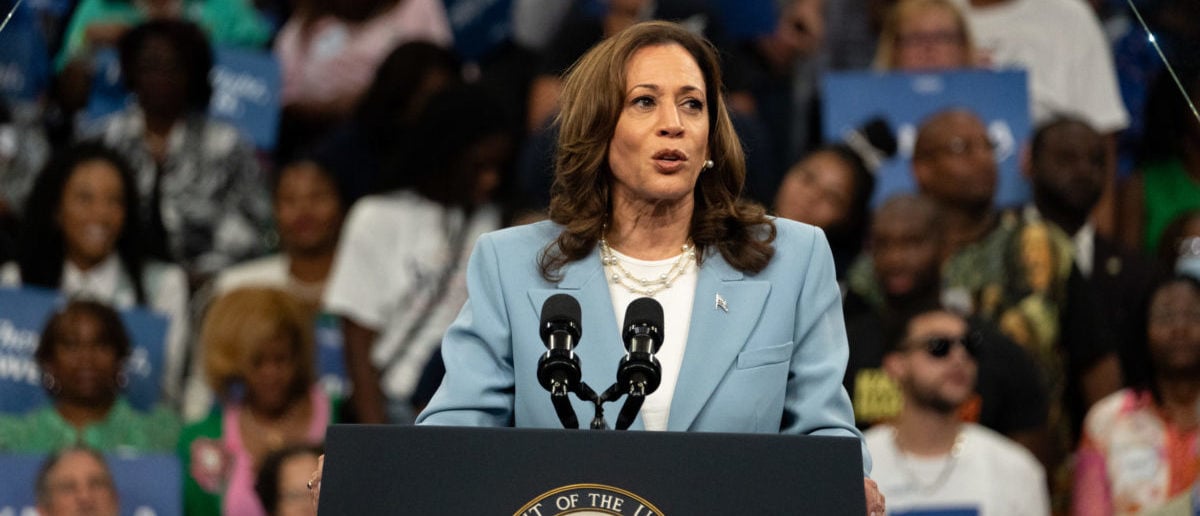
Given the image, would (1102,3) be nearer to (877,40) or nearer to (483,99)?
(877,40)

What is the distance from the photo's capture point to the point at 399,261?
6051mm

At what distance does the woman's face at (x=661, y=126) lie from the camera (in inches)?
112

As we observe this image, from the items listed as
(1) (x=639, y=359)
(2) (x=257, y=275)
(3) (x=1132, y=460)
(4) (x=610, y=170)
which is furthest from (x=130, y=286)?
(1) (x=639, y=359)

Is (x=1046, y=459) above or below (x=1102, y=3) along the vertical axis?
below

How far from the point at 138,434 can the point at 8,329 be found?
57 centimetres

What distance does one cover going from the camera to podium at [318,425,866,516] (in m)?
2.26

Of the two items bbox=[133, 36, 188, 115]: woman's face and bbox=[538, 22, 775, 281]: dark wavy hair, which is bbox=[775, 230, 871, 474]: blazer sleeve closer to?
bbox=[538, 22, 775, 281]: dark wavy hair

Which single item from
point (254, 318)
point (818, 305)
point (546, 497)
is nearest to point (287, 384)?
point (254, 318)

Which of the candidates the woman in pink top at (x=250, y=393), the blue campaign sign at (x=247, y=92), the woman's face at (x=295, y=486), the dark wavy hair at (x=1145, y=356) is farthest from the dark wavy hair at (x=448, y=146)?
the dark wavy hair at (x=1145, y=356)

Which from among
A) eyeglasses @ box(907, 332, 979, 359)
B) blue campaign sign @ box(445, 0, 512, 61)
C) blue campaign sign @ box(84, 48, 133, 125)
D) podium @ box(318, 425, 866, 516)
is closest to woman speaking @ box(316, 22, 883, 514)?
podium @ box(318, 425, 866, 516)

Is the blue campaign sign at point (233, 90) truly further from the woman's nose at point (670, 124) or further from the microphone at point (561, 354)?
the microphone at point (561, 354)

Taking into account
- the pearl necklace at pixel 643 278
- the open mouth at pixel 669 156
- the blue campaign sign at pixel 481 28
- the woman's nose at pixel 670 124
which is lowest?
the pearl necklace at pixel 643 278

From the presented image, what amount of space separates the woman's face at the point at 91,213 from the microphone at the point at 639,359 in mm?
4195

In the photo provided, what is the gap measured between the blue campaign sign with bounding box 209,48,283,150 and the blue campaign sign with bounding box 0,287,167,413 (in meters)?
1.15
